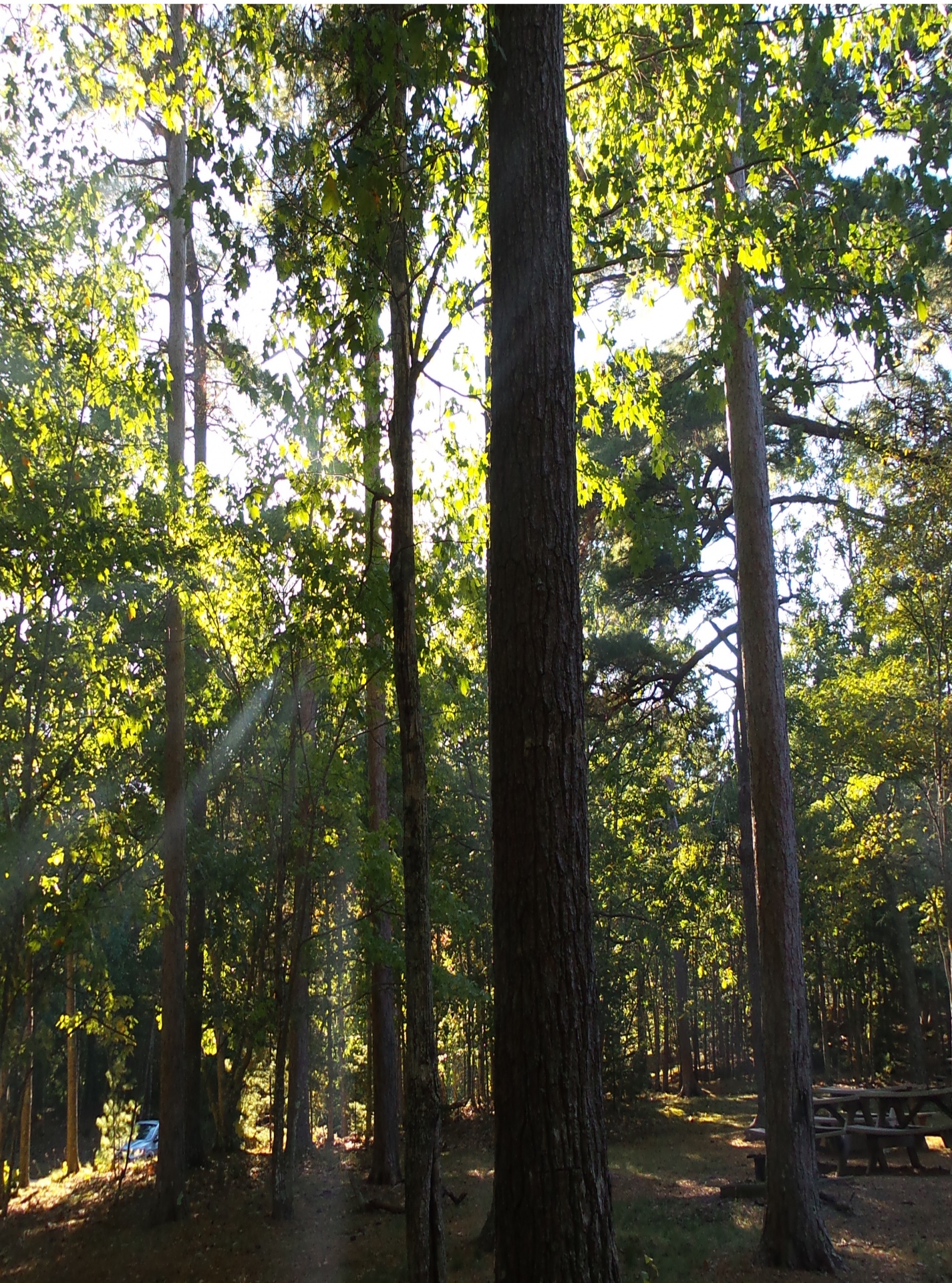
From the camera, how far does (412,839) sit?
4.98 meters

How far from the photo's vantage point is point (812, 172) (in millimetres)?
5035

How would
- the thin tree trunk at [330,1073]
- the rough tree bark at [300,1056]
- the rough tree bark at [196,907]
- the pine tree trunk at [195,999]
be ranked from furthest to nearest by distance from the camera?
the thin tree trunk at [330,1073]
the rough tree bark at [196,907]
the pine tree trunk at [195,999]
the rough tree bark at [300,1056]

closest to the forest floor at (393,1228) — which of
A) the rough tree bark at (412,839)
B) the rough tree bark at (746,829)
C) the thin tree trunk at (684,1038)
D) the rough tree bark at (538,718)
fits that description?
the rough tree bark at (746,829)

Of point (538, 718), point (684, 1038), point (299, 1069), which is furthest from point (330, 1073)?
point (538, 718)

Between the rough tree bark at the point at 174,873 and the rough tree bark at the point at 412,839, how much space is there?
5.13 meters

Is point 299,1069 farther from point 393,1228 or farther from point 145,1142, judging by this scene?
point 145,1142

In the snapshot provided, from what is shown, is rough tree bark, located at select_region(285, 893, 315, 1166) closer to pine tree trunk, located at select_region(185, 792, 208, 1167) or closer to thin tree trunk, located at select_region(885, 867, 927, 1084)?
pine tree trunk, located at select_region(185, 792, 208, 1167)

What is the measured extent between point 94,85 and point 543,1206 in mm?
6718

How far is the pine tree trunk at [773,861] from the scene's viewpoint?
7.32 m

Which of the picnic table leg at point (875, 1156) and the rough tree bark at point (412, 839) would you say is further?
the picnic table leg at point (875, 1156)

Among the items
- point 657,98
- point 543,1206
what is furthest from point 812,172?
point 543,1206

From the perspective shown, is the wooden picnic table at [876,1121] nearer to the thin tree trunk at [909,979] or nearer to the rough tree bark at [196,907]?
the thin tree trunk at [909,979]

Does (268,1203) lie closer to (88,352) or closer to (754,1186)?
(754,1186)

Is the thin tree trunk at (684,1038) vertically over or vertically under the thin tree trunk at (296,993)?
under
